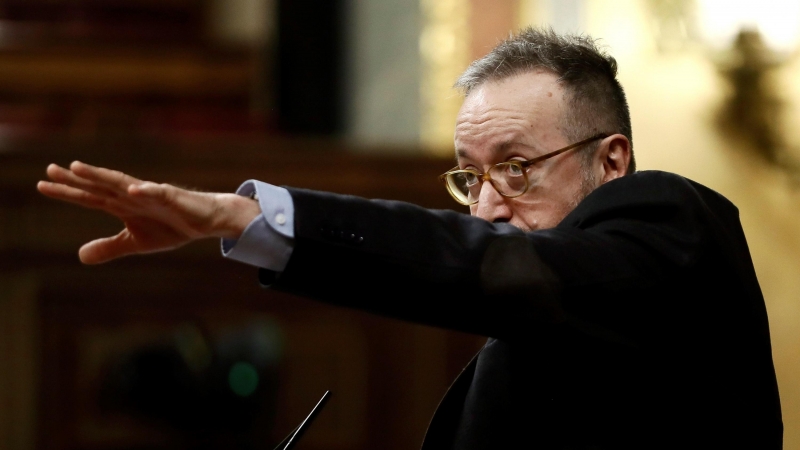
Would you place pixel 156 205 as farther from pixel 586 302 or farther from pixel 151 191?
pixel 586 302

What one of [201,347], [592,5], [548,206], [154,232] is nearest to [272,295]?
[201,347]

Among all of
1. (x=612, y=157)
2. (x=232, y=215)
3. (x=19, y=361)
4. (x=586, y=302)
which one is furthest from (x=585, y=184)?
(x=19, y=361)

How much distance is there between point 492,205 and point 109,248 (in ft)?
2.22

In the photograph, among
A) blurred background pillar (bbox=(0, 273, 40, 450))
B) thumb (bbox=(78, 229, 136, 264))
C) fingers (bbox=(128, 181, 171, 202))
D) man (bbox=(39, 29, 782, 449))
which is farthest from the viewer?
blurred background pillar (bbox=(0, 273, 40, 450))

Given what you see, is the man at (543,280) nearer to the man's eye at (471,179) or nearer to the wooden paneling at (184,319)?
the man's eye at (471,179)

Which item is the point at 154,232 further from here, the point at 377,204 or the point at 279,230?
the point at 377,204

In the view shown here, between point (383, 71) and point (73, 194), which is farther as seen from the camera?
point (383, 71)

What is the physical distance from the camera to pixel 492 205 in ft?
5.61

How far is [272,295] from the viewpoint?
13.9ft

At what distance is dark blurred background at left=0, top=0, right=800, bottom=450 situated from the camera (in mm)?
4062

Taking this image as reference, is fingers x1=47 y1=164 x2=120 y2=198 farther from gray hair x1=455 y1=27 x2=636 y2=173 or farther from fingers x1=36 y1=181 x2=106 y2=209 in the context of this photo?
gray hair x1=455 y1=27 x2=636 y2=173

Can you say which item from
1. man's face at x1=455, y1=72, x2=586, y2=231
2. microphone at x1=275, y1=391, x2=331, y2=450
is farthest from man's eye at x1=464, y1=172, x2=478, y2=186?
microphone at x1=275, y1=391, x2=331, y2=450

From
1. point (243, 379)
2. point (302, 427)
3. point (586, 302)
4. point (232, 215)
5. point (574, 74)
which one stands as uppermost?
point (574, 74)

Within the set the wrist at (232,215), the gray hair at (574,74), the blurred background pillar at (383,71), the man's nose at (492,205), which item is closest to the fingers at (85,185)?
the wrist at (232,215)
